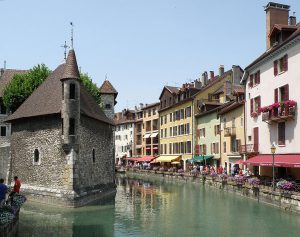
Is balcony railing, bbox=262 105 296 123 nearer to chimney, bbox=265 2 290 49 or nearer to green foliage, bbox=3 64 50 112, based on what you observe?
chimney, bbox=265 2 290 49

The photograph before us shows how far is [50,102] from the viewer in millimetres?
30250

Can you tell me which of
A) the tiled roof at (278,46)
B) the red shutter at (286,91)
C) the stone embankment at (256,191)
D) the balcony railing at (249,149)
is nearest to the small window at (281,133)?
the red shutter at (286,91)

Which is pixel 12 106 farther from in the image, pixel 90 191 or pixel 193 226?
pixel 193 226

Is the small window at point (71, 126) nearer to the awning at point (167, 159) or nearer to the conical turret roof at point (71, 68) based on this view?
the conical turret roof at point (71, 68)

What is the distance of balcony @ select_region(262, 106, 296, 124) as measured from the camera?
99.9 feet

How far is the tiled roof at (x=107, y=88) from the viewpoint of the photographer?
49.5 metres

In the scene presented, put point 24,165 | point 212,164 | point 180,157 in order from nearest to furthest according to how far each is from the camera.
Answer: point 24,165, point 212,164, point 180,157

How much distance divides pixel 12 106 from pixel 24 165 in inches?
425

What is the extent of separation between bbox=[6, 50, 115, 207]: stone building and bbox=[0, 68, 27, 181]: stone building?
2762 mm

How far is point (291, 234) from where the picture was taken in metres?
20.0

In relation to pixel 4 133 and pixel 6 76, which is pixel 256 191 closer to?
pixel 4 133

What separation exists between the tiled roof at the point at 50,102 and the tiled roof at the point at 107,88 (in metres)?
14.6

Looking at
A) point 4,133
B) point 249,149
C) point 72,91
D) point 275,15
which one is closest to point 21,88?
point 4,133

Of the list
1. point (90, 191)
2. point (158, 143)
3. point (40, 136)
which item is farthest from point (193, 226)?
point (158, 143)
